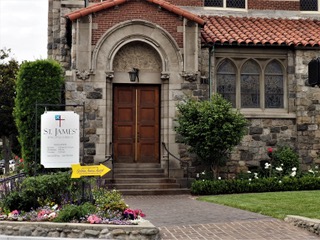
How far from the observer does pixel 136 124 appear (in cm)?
1853

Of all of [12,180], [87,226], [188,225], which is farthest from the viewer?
[12,180]

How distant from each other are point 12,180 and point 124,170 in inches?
231

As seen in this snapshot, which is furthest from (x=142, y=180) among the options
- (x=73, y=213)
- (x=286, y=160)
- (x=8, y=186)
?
(x=73, y=213)

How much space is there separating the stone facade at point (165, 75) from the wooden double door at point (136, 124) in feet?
1.08

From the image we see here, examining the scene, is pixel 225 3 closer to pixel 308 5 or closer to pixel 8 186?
pixel 308 5

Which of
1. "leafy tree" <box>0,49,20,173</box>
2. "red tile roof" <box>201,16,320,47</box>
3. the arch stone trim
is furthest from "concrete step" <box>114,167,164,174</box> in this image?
"leafy tree" <box>0,49,20,173</box>

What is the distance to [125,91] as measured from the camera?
734 inches

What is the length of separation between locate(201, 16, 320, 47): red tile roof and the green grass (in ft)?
21.7

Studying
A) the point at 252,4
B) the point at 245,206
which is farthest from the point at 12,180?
the point at 252,4

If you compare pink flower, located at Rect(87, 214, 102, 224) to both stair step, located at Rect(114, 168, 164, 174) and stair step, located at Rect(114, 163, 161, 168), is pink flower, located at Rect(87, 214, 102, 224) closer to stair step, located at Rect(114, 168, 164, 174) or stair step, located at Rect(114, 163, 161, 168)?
stair step, located at Rect(114, 168, 164, 174)

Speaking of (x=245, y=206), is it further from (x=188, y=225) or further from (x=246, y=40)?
(x=246, y=40)

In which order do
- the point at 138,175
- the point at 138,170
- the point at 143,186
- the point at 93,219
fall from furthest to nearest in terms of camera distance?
the point at 138,170 → the point at 138,175 → the point at 143,186 → the point at 93,219

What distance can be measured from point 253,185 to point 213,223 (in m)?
6.62

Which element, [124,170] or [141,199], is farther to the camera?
[124,170]
